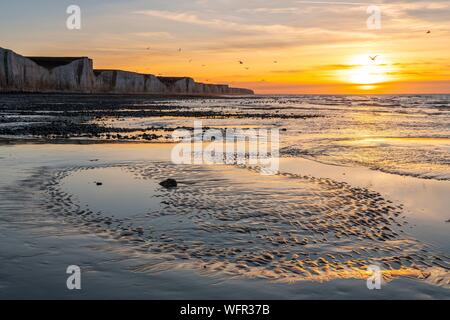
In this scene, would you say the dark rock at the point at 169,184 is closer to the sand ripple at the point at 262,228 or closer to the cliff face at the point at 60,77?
the sand ripple at the point at 262,228

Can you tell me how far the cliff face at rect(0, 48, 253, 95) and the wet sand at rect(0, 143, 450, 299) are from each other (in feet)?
320

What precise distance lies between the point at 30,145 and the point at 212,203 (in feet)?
42.5

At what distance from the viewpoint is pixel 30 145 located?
2006 cm

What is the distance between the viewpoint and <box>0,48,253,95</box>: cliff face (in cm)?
10019

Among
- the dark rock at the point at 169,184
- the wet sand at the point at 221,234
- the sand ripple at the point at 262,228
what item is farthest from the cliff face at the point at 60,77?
the dark rock at the point at 169,184

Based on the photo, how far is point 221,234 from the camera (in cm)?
815

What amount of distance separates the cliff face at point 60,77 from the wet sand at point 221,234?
97.7 meters

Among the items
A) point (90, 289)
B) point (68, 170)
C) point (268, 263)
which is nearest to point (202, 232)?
point (268, 263)

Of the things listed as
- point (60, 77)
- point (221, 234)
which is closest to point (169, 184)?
point (221, 234)

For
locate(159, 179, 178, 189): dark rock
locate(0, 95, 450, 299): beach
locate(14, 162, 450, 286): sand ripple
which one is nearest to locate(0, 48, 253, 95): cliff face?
locate(0, 95, 450, 299): beach

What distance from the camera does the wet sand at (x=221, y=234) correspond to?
5973 mm

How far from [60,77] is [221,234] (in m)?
123

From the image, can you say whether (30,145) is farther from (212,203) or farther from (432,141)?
(432,141)
